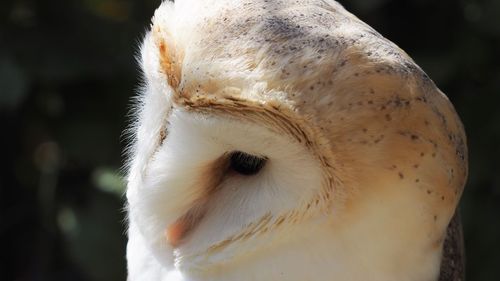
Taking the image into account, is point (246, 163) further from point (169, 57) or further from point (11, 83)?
point (11, 83)

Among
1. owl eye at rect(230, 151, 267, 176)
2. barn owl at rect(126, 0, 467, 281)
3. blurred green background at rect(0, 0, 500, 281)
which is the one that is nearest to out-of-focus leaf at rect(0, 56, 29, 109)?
blurred green background at rect(0, 0, 500, 281)

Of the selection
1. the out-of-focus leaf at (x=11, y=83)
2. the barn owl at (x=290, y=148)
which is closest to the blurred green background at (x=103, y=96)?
the out-of-focus leaf at (x=11, y=83)

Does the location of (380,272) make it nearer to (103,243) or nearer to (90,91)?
(103,243)

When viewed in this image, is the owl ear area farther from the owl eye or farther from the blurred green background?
the blurred green background

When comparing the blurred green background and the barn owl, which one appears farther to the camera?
the blurred green background

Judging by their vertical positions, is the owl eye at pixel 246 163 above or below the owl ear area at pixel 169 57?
below

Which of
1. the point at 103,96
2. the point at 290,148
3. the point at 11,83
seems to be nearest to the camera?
the point at 290,148

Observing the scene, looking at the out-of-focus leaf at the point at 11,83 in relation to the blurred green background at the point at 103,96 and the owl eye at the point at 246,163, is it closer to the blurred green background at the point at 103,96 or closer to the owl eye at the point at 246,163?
the blurred green background at the point at 103,96

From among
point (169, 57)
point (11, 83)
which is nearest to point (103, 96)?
point (11, 83)
